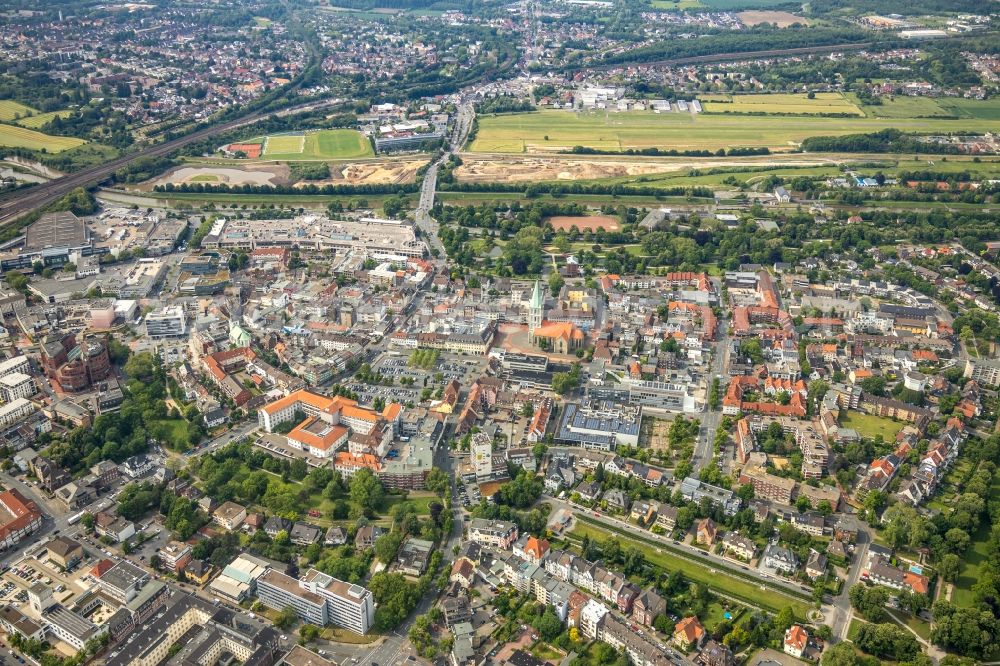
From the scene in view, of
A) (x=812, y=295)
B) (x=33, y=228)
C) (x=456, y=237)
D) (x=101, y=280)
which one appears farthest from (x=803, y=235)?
(x=33, y=228)

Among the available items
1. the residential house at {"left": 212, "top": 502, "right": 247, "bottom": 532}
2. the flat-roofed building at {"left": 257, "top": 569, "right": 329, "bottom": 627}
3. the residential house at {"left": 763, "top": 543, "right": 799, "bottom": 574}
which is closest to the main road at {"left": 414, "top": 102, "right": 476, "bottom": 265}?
the residential house at {"left": 212, "top": 502, "right": 247, "bottom": 532}

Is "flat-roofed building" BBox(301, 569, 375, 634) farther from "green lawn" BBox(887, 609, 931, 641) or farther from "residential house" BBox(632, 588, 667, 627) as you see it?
"green lawn" BBox(887, 609, 931, 641)

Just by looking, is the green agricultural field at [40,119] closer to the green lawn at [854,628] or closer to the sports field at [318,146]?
the sports field at [318,146]

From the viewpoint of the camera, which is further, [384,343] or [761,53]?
[761,53]

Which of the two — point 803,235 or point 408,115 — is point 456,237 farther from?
point 408,115

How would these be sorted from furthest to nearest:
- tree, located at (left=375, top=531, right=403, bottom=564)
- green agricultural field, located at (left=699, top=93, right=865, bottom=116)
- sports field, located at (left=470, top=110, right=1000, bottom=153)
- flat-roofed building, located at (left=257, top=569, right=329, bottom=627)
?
green agricultural field, located at (left=699, top=93, right=865, bottom=116) → sports field, located at (left=470, top=110, right=1000, bottom=153) → tree, located at (left=375, top=531, right=403, bottom=564) → flat-roofed building, located at (left=257, top=569, right=329, bottom=627)

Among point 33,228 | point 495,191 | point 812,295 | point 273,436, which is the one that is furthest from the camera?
point 495,191
